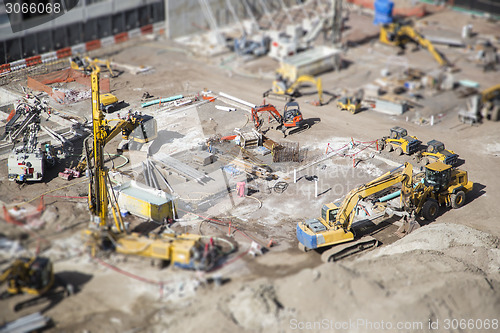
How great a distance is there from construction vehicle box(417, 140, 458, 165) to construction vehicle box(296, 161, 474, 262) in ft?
7.93

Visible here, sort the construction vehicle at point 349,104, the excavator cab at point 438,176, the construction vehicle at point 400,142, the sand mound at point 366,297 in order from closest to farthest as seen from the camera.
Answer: the sand mound at point 366,297
the excavator cab at point 438,176
the construction vehicle at point 400,142
the construction vehicle at point 349,104

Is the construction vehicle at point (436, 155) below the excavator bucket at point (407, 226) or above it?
above

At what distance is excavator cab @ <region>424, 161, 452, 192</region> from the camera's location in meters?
31.1

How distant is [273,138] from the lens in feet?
128

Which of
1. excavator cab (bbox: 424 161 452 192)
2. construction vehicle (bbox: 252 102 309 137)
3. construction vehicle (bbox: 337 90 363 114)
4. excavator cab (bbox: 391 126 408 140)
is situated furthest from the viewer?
construction vehicle (bbox: 337 90 363 114)

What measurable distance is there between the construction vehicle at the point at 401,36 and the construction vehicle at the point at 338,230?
31058mm

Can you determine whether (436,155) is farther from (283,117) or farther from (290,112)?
(283,117)

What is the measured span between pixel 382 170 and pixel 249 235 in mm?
11142

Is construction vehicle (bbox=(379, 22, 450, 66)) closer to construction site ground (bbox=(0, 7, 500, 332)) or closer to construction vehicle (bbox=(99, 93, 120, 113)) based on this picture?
construction site ground (bbox=(0, 7, 500, 332))

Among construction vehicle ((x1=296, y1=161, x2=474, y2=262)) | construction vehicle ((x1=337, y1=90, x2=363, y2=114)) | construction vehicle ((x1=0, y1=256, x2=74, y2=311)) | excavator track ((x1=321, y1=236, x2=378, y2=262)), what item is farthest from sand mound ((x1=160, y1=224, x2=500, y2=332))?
construction vehicle ((x1=337, y1=90, x2=363, y2=114))

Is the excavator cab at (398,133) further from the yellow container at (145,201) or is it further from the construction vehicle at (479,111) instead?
the yellow container at (145,201)

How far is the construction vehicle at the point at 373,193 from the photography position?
27644mm

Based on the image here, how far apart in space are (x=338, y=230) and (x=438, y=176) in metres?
7.16

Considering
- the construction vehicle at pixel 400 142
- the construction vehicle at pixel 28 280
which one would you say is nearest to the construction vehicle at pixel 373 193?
the construction vehicle at pixel 400 142
